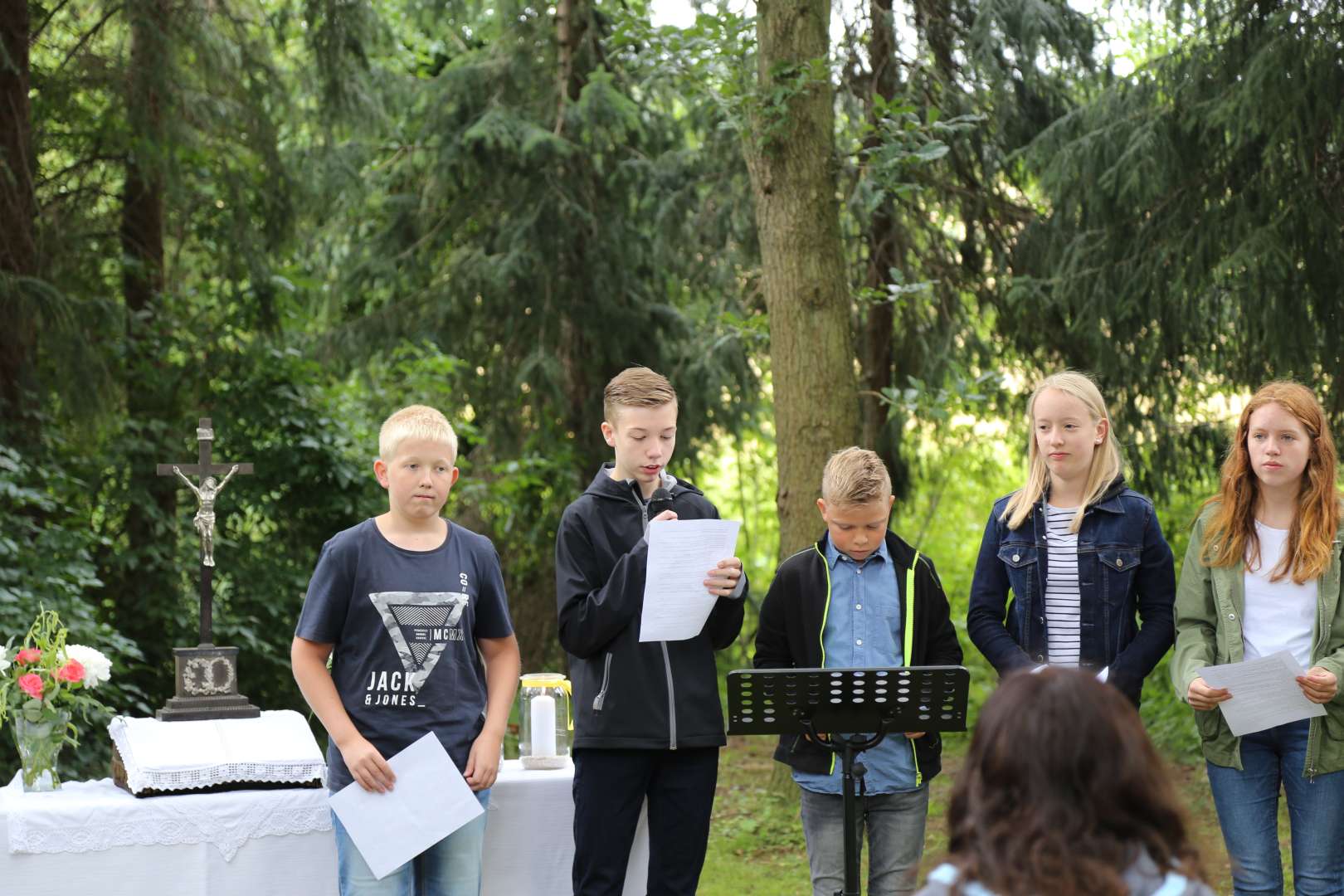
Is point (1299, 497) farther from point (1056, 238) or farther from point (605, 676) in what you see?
point (1056, 238)

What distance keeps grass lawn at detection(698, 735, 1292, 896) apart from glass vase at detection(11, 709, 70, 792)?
10.7 feet

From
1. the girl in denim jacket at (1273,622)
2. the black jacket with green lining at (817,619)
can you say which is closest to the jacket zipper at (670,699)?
the black jacket with green lining at (817,619)

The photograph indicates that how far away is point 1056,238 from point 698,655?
556 cm

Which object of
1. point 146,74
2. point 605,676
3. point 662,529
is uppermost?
point 146,74

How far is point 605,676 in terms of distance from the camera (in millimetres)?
3693

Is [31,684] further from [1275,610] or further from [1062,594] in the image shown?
[1275,610]

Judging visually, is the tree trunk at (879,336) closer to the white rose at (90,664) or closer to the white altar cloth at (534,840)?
the white altar cloth at (534,840)

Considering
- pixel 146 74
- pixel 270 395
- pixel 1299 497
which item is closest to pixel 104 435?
pixel 270 395

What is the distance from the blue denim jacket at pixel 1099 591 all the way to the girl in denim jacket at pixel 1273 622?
9 centimetres

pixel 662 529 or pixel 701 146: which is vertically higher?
pixel 701 146

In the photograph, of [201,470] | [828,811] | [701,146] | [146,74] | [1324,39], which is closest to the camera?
[828,811]

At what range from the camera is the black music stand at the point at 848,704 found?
3.28m

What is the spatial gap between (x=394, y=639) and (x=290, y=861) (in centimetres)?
90

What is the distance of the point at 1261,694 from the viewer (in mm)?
3514
